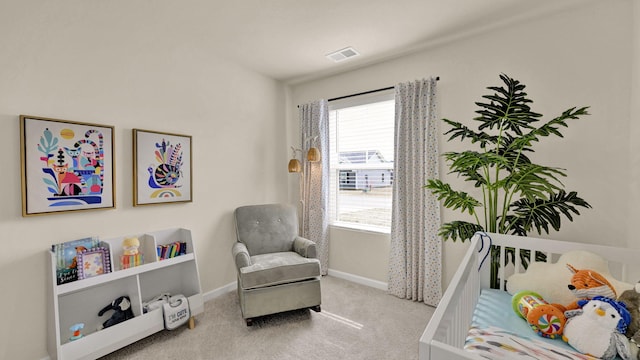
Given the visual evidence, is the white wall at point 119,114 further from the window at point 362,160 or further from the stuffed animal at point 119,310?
the window at point 362,160

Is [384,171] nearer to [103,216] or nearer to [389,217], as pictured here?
[389,217]

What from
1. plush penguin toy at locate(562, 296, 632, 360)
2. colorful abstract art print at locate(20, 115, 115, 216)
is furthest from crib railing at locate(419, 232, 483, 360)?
colorful abstract art print at locate(20, 115, 115, 216)

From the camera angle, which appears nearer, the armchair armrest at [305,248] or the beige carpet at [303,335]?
the beige carpet at [303,335]

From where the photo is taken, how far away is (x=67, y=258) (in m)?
1.82

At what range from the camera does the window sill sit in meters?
2.99

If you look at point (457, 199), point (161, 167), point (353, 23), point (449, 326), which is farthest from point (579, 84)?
point (161, 167)

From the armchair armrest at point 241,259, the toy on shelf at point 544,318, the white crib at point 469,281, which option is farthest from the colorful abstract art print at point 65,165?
the toy on shelf at point 544,318

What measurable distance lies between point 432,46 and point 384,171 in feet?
4.23

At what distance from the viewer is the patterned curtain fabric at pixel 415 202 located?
8.41ft

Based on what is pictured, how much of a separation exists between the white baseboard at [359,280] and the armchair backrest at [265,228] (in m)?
0.77

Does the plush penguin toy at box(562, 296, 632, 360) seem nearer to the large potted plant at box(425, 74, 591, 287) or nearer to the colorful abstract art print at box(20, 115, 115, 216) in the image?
the large potted plant at box(425, 74, 591, 287)

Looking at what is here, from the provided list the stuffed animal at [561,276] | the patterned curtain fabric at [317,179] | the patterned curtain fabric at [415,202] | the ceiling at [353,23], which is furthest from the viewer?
the patterned curtain fabric at [317,179]

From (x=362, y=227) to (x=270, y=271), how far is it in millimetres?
1313

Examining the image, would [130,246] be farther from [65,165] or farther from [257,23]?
[257,23]
